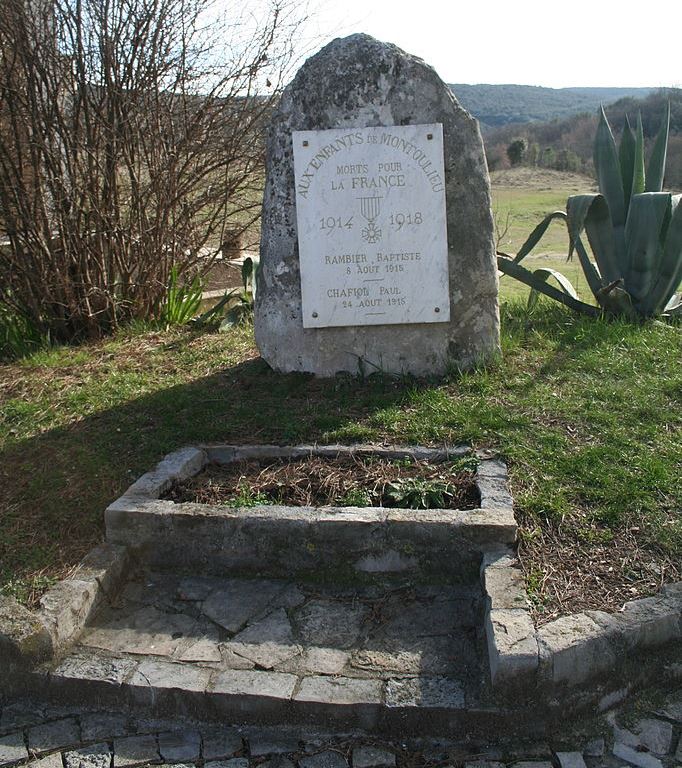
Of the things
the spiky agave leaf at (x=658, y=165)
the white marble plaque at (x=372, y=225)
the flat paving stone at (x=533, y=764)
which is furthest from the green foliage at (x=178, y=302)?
the flat paving stone at (x=533, y=764)

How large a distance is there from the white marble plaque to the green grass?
43 cm

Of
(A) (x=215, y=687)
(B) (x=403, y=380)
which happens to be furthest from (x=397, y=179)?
(A) (x=215, y=687)

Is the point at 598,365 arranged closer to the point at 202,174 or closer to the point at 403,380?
the point at 403,380

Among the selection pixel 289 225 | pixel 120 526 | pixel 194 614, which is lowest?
pixel 194 614

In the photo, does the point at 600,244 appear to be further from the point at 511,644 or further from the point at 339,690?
the point at 339,690

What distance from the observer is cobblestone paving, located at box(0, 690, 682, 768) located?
2.34m

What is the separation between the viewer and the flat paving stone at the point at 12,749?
2.40m

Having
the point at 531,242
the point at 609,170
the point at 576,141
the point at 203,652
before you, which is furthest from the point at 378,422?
the point at 576,141

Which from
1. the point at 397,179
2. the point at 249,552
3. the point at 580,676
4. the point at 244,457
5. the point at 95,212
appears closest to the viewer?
the point at 580,676

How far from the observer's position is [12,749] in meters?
2.45

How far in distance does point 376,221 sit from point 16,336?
2.96 metres

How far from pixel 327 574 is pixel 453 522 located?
1.72 ft

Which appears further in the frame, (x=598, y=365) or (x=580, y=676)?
(x=598, y=365)

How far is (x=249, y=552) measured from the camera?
3.17 m
